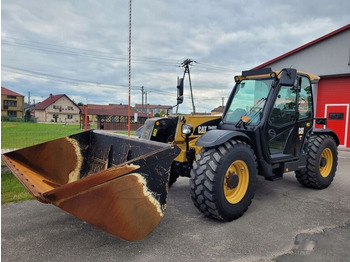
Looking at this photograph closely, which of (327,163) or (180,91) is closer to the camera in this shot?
(180,91)

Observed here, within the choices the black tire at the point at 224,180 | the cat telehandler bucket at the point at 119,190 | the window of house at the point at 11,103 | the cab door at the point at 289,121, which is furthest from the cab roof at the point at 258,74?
the window of house at the point at 11,103

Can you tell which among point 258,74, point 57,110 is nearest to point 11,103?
point 57,110

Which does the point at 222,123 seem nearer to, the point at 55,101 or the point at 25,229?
the point at 25,229

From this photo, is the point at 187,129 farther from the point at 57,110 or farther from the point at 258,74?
the point at 57,110

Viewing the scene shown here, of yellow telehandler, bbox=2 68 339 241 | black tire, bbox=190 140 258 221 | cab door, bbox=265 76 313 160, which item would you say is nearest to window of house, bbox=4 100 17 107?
yellow telehandler, bbox=2 68 339 241

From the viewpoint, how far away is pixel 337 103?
1183 centimetres

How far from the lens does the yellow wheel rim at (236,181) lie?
3559 mm

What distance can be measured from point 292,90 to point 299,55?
9453 mm

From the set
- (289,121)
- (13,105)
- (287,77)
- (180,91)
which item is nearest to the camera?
(287,77)

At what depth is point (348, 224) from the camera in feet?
11.8

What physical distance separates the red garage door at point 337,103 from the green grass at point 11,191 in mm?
12304

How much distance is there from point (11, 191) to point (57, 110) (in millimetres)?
70018

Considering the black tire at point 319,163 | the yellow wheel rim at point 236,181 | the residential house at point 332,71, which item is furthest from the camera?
the residential house at point 332,71

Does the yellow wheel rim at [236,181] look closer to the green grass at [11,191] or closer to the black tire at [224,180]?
the black tire at [224,180]
